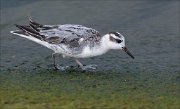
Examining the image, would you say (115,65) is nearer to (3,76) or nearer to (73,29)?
(73,29)

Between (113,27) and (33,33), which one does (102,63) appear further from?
(113,27)

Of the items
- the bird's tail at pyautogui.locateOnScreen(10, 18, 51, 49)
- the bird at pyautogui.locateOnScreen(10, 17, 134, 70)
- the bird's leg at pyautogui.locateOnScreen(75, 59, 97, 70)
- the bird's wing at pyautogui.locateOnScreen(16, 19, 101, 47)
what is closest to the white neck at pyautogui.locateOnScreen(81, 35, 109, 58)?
the bird at pyautogui.locateOnScreen(10, 17, 134, 70)

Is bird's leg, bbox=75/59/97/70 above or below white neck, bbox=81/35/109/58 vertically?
below

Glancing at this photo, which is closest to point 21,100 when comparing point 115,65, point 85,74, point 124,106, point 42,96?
point 42,96

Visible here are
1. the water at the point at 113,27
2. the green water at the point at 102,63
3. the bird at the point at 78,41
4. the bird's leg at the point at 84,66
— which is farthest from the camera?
the water at the point at 113,27

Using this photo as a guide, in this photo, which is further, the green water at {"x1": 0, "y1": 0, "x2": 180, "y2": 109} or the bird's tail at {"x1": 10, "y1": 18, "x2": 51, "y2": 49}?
the bird's tail at {"x1": 10, "y1": 18, "x2": 51, "y2": 49}

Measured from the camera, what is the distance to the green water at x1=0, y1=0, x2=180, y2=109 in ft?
29.3

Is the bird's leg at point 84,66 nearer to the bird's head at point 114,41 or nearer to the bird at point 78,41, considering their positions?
the bird at point 78,41

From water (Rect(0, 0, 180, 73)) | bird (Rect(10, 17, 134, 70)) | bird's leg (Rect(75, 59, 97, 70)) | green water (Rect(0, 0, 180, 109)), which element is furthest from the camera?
water (Rect(0, 0, 180, 73))

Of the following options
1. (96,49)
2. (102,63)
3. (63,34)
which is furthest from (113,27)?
(63,34)

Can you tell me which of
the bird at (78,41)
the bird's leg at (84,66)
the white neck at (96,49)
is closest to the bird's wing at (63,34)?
the bird at (78,41)

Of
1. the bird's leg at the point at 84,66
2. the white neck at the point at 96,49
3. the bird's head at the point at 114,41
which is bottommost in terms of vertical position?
the bird's leg at the point at 84,66

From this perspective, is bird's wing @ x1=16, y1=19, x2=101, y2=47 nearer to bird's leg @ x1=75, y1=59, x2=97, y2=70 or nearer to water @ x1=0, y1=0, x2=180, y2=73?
bird's leg @ x1=75, y1=59, x2=97, y2=70

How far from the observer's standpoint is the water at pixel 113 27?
38.4ft
